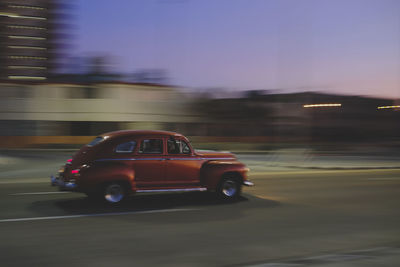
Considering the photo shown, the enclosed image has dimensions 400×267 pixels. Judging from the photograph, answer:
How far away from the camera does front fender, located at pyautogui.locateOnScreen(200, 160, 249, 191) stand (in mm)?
9797

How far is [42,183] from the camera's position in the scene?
1283 cm

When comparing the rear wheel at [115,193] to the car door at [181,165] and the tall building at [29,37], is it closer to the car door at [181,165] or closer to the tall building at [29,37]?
the car door at [181,165]

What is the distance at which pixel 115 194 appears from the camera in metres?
9.01

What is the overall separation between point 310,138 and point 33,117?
3997 centimetres

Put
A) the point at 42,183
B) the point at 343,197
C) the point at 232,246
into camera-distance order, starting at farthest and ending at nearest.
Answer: the point at 42,183, the point at 343,197, the point at 232,246

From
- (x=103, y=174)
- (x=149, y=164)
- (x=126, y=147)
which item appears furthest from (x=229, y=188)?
(x=103, y=174)

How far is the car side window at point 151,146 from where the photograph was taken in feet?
30.3

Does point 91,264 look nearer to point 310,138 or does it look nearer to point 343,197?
point 343,197

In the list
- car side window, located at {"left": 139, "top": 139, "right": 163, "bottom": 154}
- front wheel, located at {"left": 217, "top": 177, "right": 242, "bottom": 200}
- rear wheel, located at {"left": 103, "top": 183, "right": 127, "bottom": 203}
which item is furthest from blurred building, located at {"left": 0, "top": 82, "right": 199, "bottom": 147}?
rear wheel, located at {"left": 103, "top": 183, "right": 127, "bottom": 203}

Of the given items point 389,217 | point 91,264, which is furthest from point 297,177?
point 91,264

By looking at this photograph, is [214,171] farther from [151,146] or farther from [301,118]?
[301,118]

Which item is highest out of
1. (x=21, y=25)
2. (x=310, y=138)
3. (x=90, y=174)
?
(x=21, y=25)

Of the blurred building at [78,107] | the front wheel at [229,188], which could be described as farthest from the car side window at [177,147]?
the blurred building at [78,107]

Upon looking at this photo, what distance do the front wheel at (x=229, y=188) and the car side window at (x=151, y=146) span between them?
1792mm
